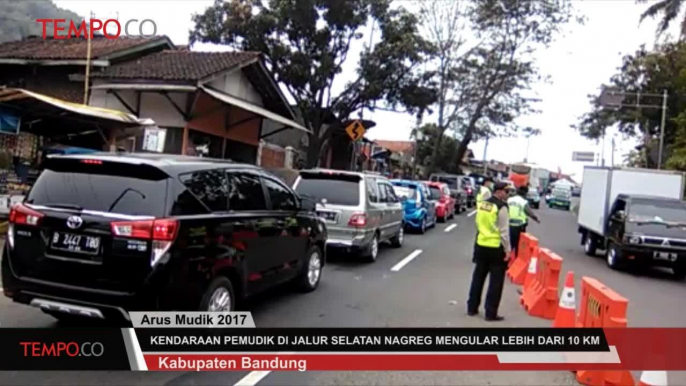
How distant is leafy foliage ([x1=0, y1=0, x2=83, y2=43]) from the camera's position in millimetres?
24125

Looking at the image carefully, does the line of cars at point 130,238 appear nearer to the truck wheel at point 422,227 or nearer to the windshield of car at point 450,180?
the truck wheel at point 422,227

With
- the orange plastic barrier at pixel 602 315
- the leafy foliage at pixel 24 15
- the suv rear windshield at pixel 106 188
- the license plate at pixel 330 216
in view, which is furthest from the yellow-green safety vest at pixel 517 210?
the leafy foliage at pixel 24 15

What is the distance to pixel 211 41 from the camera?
25.2 m

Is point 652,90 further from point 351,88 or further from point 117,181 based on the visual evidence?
point 117,181

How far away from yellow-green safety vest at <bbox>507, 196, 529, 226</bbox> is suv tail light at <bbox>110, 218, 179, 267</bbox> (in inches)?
345

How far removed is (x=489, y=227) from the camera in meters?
7.13

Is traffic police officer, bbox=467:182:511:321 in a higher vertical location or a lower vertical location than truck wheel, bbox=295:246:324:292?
higher

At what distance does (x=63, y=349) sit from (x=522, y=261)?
8457 millimetres

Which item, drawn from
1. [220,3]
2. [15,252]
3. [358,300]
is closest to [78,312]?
[15,252]

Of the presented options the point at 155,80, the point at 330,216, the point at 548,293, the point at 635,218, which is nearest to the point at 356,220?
the point at 330,216

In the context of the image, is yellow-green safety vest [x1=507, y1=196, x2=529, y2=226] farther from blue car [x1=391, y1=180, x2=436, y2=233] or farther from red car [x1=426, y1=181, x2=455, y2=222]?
red car [x1=426, y1=181, x2=455, y2=222]

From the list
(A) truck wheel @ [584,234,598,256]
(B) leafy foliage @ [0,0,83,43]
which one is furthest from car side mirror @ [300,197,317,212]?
(B) leafy foliage @ [0,0,83,43]

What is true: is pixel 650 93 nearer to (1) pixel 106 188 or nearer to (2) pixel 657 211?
(2) pixel 657 211

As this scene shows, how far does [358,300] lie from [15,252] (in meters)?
4.44
